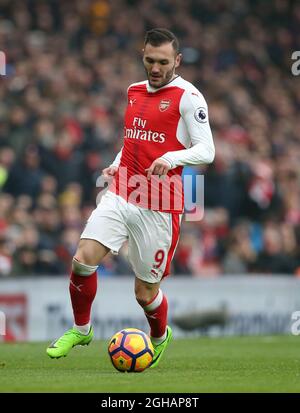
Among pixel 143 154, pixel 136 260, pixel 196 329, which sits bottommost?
pixel 196 329

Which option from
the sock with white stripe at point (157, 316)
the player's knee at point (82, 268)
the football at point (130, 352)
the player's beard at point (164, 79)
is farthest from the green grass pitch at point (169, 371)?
the player's beard at point (164, 79)

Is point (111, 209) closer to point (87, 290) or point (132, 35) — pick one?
point (87, 290)

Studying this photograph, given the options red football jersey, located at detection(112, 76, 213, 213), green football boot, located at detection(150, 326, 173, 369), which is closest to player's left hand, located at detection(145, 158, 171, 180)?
red football jersey, located at detection(112, 76, 213, 213)

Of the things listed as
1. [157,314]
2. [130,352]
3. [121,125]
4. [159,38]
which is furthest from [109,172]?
[121,125]

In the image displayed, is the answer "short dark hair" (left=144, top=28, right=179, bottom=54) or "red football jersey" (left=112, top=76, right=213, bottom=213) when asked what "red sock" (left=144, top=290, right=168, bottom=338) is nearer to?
"red football jersey" (left=112, top=76, right=213, bottom=213)

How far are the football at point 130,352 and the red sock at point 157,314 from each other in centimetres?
68

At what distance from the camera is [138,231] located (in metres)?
9.46

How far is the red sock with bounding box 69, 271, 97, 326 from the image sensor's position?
9.38m

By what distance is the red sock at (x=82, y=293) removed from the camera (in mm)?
9383

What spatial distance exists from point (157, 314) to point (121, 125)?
9.54 meters

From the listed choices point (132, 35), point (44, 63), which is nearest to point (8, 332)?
point (44, 63)

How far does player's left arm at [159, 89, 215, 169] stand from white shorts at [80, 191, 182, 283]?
640mm

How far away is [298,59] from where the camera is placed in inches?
852

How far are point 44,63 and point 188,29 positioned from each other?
4579 mm
